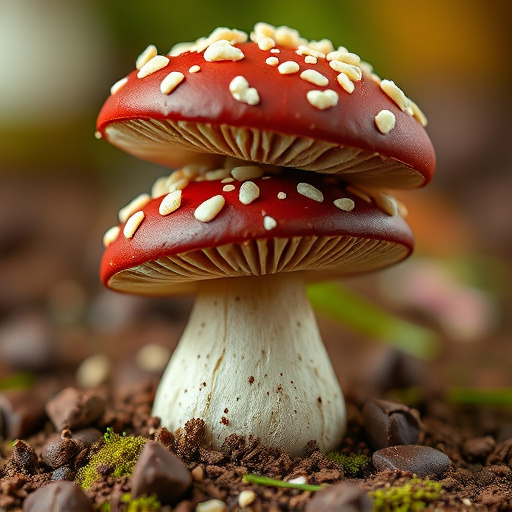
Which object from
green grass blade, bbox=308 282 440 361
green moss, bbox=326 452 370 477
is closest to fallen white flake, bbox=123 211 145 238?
green moss, bbox=326 452 370 477

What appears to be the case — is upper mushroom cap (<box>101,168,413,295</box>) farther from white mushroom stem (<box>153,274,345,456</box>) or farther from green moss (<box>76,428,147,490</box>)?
green moss (<box>76,428,147,490</box>)

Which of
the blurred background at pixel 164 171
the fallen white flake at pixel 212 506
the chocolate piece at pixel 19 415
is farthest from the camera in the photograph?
the blurred background at pixel 164 171

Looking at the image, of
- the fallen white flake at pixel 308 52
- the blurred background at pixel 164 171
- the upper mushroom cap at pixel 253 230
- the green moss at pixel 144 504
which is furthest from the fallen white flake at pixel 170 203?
the blurred background at pixel 164 171

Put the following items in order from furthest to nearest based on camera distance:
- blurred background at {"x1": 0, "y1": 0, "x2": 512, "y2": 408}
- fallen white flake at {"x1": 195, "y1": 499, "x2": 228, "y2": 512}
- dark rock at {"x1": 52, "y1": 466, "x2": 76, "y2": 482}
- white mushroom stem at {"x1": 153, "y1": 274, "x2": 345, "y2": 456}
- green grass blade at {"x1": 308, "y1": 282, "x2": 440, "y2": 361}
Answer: blurred background at {"x1": 0, "y1": 0, "x2": 512, "y2": 408}, green grass blade at {"x1": 308, "y1": 282, "x2": 440, "y2": 361}, white mushroom stem at {"x1": 153, "y1": 274, "x2": 345, "y2": 456}, dark rock at {"x1": 52, "y1": 466, "x2": 76, "y2": 482}, fallen white flake at {"x1": 195, "y1": 499, "x2": 228, "y2": 512}

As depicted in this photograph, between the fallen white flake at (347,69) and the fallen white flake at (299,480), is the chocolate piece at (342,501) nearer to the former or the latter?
the fallen white flake at (299,480)

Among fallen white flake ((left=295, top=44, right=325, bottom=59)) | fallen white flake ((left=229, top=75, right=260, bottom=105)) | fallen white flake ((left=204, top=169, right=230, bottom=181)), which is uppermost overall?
fallen white flake ((left=295, top=44, right=325, bottom=59))

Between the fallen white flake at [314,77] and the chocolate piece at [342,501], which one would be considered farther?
the fallen white flake at [314,77]

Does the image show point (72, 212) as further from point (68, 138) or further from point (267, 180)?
point (267, 180)
